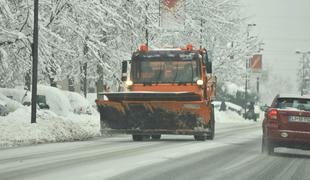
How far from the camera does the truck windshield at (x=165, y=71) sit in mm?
24203

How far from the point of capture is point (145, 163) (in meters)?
14.7

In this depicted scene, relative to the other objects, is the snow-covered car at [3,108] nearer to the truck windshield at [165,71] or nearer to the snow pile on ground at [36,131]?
the snow pile on ground at [36,131]

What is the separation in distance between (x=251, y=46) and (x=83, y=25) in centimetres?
4183

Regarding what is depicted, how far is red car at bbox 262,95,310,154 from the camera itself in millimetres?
17719

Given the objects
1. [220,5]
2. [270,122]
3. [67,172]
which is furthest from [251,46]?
[67,172]

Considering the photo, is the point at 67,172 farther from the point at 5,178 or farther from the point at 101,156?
the point at 101,156

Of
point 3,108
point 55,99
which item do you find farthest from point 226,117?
point 3,108

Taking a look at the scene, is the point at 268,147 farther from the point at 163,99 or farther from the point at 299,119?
the point at 163,99

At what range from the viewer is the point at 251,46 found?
69.8m

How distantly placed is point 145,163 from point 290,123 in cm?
461

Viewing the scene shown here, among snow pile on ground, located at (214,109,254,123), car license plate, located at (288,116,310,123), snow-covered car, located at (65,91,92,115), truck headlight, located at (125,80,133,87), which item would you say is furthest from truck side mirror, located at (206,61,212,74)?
snow pile on ground, located at (214,109,254,123)

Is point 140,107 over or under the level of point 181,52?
under

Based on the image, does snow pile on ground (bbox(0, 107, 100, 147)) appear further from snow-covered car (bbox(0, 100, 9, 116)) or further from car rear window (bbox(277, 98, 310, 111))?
car rear window (bbox(277, 98, 310, 111))

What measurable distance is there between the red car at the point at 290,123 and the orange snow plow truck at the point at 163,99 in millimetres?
4445
